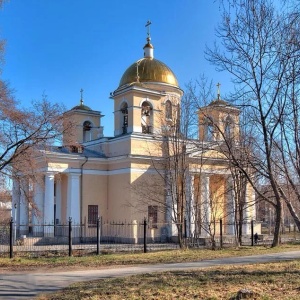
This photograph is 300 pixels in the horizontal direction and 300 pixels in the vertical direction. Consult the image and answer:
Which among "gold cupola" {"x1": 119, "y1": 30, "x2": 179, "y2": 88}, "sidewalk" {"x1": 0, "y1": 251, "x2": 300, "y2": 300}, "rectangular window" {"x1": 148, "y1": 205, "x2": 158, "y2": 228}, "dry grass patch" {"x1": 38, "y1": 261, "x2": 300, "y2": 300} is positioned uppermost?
"gold cupola" {"x1": 119, "y1": 30, "x2": 179, "y2": 88}

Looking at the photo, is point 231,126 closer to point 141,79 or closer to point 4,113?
point 4,113

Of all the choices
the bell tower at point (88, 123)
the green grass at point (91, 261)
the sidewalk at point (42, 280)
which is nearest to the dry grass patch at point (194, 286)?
the sidewalk at point (42, 280)

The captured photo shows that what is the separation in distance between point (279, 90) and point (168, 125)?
13.9 metres

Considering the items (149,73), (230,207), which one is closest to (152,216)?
(230,207)

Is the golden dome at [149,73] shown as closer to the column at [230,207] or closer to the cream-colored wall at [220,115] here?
the column at [230,207]

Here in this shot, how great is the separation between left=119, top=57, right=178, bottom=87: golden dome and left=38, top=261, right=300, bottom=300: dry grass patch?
24641 mm

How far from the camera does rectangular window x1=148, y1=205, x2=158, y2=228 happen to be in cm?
Result: 3141

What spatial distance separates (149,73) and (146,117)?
3.86 meters

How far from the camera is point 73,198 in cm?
3173

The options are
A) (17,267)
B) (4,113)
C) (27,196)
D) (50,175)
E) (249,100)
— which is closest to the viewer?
(249,100)

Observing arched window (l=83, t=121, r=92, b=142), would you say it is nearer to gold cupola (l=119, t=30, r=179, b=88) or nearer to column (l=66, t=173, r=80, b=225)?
gold cupola (l=119, t=30, r=179, b=88)

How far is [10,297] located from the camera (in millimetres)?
9320

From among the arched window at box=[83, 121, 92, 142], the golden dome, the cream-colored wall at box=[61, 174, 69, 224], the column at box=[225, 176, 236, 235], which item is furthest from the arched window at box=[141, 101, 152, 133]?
the column at box=[225, 176, 236, 235]

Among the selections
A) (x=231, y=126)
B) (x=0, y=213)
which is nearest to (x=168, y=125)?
(x=231, y=126)
